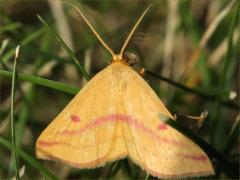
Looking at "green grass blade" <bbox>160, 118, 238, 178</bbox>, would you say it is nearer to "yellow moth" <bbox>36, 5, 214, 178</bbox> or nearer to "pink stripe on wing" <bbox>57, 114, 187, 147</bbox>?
"yellow moth" <bbox>36, 5, 214, 178</bbox>

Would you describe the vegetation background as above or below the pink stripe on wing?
below

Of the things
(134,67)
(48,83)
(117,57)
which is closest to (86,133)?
(48,83)

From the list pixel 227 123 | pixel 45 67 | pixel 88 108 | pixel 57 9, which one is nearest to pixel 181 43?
pixel 227 123

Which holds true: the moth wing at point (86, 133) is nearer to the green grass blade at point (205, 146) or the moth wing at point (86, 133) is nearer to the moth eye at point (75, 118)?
the moth eye at point (75, 118)

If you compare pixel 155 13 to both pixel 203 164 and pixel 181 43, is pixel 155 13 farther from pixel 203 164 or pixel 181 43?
pixel 203 164

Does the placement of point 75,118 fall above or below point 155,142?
above

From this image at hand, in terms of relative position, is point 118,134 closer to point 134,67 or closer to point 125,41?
point 125,41

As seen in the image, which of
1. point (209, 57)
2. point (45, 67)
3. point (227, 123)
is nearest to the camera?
point (45, 67)

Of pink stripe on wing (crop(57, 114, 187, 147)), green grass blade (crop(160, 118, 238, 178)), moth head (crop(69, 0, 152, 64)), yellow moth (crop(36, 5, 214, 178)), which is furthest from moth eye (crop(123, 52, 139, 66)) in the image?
green grass blade (crop(160, 118, 238, 178))
